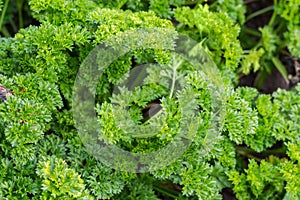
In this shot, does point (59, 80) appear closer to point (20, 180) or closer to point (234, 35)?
point (20, 180)

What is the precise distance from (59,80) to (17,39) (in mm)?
233

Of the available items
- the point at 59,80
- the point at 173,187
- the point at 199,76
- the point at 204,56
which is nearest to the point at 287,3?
the point at 204,56

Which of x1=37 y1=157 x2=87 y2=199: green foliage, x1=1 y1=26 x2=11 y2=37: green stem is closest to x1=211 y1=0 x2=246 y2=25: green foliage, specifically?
x1=1 y1=26 x2=11 y2=37: green stem

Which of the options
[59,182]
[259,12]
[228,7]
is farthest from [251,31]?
[59,182]

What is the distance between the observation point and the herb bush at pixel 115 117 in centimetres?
178

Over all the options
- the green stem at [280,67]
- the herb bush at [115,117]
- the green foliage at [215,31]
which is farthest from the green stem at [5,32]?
the green stem at [280,67]

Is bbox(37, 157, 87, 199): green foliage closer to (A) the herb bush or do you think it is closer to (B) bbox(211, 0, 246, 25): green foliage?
(A) the herb bush

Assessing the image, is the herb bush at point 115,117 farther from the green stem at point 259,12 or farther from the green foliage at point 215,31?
the green stem at point 259,12

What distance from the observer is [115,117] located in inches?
73.4

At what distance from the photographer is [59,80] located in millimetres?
2051

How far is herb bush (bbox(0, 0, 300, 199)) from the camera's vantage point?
1.78 meters

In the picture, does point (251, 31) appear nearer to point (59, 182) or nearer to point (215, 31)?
point (215, 31)

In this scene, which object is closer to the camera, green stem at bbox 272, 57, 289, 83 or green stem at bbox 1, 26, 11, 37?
green stem at bbox 1, 26, 11, 37

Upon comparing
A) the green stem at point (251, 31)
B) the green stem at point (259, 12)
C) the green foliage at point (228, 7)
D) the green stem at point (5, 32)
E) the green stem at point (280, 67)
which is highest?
the green foliage at point (228, 7)
